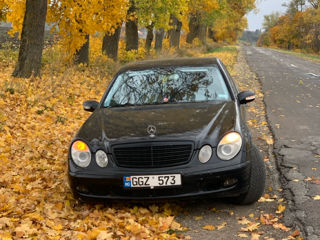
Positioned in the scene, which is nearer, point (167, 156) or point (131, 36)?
point (167, 156)

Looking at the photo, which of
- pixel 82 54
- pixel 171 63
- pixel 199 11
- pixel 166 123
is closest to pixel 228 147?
pixel 166 123

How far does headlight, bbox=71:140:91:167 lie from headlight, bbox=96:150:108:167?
0.36 feet

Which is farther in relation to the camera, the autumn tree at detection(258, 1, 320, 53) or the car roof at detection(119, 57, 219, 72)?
the autumn tree at detection(258, 1, 320, 53)

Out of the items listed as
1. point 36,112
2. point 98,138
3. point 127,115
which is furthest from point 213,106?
point 36,112

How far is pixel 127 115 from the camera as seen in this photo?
206 inches

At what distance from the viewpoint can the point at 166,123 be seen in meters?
4.79

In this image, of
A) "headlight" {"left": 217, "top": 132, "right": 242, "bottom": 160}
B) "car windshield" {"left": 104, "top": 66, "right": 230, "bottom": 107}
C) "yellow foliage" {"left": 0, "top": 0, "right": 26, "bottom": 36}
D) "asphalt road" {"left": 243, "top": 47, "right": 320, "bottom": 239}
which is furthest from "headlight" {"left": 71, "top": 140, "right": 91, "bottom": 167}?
"yellow foliage" {"left": 0, "top": 0, "right": 26, "bottom": 36}

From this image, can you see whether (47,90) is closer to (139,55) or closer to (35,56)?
(35,56)

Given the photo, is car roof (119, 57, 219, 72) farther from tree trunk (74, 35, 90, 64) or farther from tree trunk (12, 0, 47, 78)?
tree trunk (74, 35, 90, 64)

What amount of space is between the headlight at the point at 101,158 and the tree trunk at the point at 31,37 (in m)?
7.73

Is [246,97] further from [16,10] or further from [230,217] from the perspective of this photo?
[16,10]

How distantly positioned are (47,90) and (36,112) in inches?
62.2

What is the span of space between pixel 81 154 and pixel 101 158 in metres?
0.26

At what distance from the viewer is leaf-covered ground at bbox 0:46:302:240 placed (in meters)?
4.33
